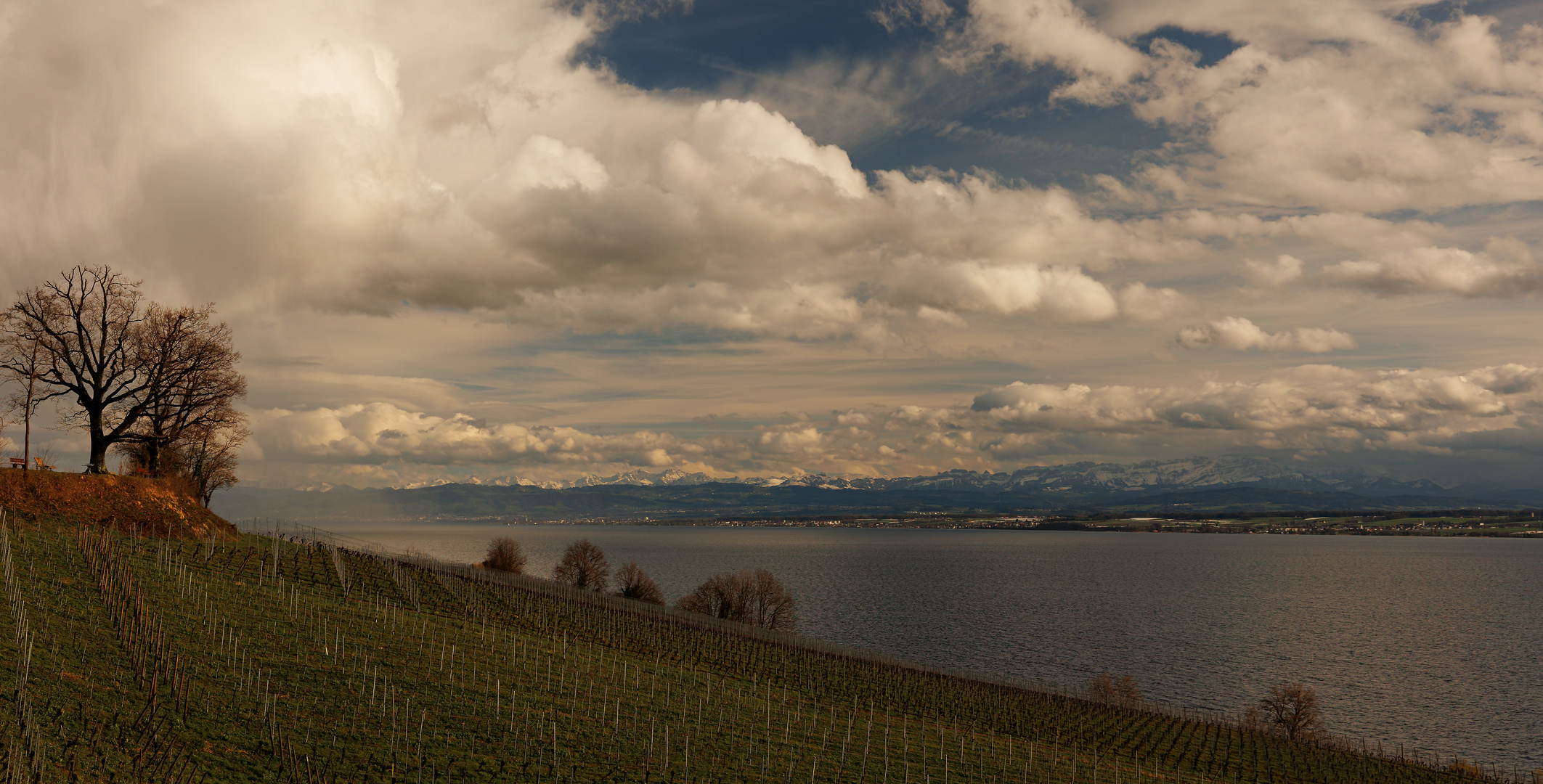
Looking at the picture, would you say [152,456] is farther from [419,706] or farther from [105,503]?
[419,706]

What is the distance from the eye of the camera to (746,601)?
A: 358ft

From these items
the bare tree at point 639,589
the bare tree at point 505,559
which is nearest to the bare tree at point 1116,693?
the bare tree at point 639,589

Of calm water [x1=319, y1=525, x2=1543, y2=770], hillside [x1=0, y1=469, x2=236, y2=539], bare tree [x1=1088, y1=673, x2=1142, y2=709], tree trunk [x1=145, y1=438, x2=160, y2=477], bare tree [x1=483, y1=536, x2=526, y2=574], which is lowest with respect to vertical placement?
calm water [x1=319, y1=525, x2=1543, y2=770]

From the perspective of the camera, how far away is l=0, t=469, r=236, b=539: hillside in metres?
47.9

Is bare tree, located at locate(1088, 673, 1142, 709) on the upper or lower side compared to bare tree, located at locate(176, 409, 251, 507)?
lower

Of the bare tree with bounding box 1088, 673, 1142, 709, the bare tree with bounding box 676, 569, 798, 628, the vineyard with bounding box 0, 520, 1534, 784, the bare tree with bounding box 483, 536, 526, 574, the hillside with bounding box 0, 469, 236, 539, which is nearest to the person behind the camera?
the vineyard with bounding box 0, 520, 1534, 784

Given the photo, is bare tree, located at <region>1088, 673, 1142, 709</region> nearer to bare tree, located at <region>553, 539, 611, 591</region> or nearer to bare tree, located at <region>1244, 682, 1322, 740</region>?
bare tree, located at <region>1244, 682, 1322, 740</region>

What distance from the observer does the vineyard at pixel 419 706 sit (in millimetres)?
22109

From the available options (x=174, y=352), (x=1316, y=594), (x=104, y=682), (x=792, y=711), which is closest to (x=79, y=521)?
(x=174, y=352)

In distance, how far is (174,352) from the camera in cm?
5584

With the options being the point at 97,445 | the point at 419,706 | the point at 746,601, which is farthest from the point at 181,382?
the point at 746,601

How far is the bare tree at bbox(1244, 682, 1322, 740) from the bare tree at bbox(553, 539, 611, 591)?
83711 millimetres

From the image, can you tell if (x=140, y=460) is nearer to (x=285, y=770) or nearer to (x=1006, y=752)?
(x=285, y=770)

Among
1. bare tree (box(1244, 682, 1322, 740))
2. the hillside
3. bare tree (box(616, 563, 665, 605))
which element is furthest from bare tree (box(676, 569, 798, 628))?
the hillside
